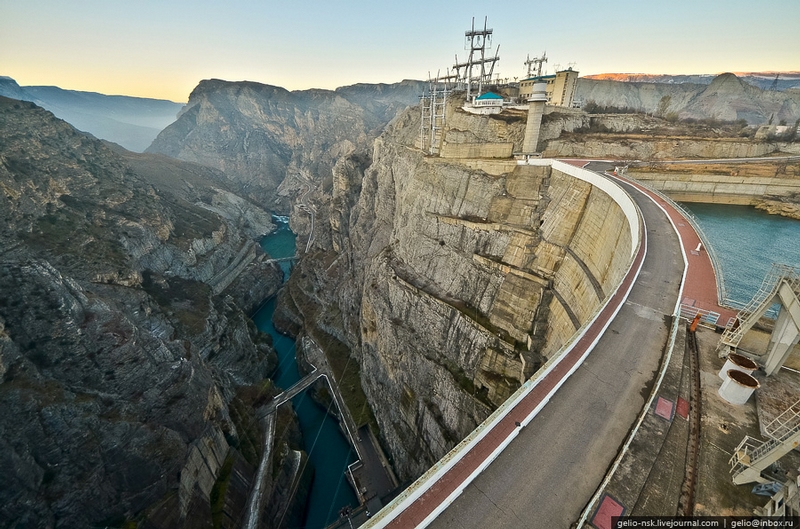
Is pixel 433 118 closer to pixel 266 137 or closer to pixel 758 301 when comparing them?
pixel 758 301

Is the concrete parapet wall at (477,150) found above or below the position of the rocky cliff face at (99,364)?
above

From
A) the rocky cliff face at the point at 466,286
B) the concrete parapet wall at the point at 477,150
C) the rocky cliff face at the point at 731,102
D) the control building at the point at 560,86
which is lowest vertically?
the rocky cliff face at the point at 466,286

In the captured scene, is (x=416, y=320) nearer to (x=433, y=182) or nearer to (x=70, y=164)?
(x=433, y=182)

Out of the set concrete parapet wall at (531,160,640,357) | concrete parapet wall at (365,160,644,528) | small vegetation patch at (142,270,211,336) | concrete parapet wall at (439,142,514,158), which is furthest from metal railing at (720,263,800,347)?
small vegetation patch at (142,270,211,336)

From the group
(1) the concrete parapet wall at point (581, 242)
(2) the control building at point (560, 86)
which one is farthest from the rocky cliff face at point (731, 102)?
(1) the concrete parapet wall at point (581, 242)

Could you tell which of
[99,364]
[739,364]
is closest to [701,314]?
[739,364]

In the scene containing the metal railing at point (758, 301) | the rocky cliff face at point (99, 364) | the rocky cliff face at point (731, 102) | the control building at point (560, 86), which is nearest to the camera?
the metal railing at point (758, 301)

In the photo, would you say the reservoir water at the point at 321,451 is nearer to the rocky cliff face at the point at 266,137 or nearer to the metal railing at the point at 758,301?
the metal railing at the point at 758,301
